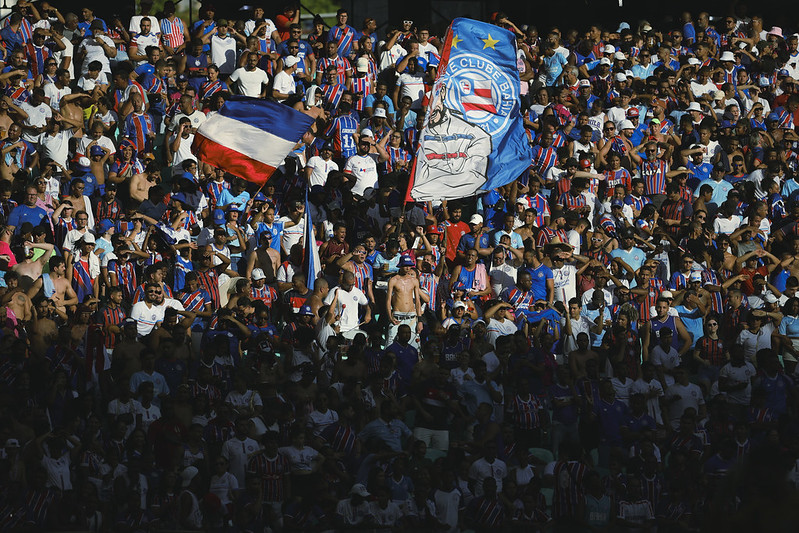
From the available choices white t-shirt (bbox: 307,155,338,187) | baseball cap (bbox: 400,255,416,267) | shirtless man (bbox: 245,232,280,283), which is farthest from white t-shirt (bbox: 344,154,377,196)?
shirtless man (bbox: 245,232,280,283)

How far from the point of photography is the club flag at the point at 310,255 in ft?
A: 53.9

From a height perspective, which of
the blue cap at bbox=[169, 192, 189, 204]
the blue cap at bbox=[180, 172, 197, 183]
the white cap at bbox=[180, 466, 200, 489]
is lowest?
the white cap at bbox=[180, 466, 200, 489]

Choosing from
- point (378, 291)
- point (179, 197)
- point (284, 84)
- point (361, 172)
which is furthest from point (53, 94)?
point (378, 291)

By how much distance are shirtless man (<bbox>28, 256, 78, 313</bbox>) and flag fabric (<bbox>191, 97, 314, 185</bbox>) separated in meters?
2.99

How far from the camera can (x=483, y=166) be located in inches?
703

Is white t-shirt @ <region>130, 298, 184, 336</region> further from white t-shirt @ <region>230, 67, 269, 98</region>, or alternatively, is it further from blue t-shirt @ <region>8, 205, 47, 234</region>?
white t-shirt @ <region>230, 67, 269, 98</region>

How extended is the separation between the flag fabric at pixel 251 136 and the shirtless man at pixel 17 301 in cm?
364

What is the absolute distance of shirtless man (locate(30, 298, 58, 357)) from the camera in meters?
14.4

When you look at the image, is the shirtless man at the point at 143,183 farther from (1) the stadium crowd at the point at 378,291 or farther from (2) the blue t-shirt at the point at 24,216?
(2) the blue t-shirt at the point at 24,216

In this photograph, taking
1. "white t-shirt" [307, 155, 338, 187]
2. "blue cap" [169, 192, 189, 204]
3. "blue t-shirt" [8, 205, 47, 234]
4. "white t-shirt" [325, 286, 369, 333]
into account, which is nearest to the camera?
"white t-shirt" [325, 286, 369, 333]

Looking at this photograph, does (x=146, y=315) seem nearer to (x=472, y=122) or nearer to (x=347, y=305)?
(x=347, y=305)

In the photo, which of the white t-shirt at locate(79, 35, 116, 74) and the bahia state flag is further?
the white t-shirt at locate(79, 35, 116, 74)

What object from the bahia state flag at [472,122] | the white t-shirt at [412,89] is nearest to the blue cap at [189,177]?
the bahia state flag at [472,122]

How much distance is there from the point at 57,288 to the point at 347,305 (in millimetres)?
3507
